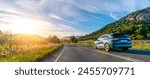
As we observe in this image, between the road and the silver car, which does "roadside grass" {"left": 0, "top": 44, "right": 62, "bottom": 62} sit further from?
the silver car

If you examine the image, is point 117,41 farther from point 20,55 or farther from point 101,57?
point 20,55

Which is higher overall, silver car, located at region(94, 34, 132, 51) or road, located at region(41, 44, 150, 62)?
silver car, located at region(94, 34, 132, 51)

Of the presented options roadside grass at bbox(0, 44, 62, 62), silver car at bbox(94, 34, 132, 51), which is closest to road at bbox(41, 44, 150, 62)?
roadside grass at bbox(0, 44, 62, 62)

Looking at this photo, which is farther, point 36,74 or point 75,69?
point 75,69

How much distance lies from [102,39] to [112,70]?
63.3 ft

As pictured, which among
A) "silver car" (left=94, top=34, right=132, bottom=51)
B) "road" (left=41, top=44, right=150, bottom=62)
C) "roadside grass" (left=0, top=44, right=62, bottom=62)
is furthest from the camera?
"silver car" (left=94, top=34, right=132, bottom=51)

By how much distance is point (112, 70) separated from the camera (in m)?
13.5

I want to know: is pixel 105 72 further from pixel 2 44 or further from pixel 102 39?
pixel 102 39

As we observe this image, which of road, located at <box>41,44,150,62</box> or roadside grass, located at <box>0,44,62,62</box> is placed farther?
road, located at <box>41,44,150,62</box>

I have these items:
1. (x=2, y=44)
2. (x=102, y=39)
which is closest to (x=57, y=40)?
(x=102, y=39)

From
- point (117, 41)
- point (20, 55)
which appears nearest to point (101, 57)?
point (20, 55)

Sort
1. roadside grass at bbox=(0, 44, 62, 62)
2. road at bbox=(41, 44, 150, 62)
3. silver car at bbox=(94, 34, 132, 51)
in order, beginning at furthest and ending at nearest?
1. silver car at bbox=(94, 34, 132, 51)
2. road at bbox=(41, 44, 150, 62)
3. roadside grass at bbox=(0, 44, 62, 62)

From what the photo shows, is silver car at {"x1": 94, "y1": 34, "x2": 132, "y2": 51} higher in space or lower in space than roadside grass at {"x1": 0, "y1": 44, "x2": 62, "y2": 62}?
higher

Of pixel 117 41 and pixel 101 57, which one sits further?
pixel 117 41
